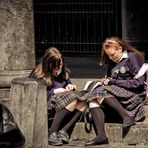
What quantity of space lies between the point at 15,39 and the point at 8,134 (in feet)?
11.8

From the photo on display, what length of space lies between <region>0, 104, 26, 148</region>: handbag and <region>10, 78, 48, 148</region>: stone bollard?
6.37 feet

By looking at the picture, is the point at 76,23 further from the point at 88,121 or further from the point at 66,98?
the point at 66,98

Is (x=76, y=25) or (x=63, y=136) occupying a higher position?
(x=76, y=25)

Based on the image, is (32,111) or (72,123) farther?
(72,123)

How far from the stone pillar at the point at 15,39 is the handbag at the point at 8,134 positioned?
11.0 feet

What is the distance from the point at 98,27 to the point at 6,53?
866 cm

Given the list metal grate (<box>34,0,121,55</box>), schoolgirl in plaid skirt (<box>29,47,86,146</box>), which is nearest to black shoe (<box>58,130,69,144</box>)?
schoolgirl in plaid skirt (<box>29,47,86,146</box>)

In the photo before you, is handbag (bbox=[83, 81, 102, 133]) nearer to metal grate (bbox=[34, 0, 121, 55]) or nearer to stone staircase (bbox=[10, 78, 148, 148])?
stone staircase (bbox=[10, 78, 148, 148])

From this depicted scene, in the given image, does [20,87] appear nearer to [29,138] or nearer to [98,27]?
[29,138]

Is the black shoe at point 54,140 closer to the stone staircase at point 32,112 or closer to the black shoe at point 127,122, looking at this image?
the stone staircase at point 32,112

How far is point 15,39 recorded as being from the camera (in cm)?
991

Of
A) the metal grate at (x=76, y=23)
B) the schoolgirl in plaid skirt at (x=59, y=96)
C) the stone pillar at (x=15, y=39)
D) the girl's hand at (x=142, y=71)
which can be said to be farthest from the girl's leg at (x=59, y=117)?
the metal grate at (x=76, y=23)

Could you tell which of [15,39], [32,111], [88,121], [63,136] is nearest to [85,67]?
[15,39]

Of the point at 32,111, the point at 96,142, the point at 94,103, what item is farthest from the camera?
the point at 94,103
